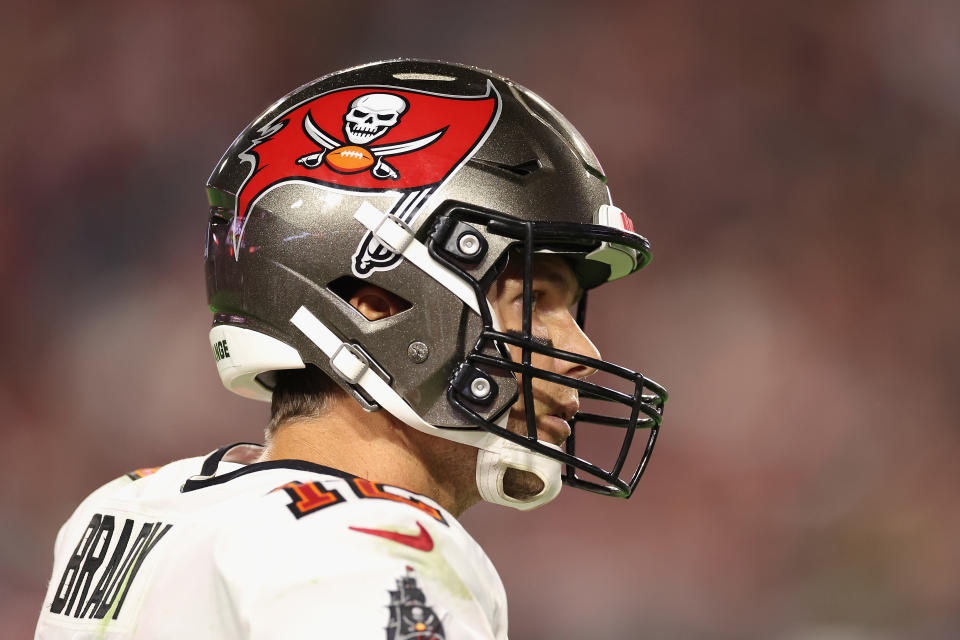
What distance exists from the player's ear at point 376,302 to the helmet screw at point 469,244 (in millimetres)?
115

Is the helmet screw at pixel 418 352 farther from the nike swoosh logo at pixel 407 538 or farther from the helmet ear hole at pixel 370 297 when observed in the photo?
the nike swoosh logo at pixel 407 538

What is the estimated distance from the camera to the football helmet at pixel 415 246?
145 centimetres

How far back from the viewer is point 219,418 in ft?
12.1

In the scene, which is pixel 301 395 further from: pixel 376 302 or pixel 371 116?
pixel 371 116

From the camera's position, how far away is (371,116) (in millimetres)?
1550

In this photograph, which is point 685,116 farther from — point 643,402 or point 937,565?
point 643,402

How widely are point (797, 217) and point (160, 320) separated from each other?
2.36m

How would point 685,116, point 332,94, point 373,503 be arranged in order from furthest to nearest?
point 685,116, point 332,94, point 373,503

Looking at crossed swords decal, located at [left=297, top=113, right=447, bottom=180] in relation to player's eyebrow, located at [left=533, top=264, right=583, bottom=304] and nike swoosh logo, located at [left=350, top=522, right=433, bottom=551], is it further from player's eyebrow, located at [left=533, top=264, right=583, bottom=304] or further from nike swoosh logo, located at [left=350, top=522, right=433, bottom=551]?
nike swoosh logo, located at [left=350, top=522, right=433, bottom=551]

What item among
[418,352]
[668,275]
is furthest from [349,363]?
[668,275]

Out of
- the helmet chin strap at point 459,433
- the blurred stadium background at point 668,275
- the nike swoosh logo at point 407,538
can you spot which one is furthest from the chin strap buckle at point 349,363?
the blurred stadium background at point 668,275

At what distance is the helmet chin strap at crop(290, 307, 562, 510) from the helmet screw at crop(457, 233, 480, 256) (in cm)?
21

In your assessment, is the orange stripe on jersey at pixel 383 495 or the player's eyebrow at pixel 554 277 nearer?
the orange stripe on jersey at pixel 383 495

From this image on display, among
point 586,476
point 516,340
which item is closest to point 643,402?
point 516,340
